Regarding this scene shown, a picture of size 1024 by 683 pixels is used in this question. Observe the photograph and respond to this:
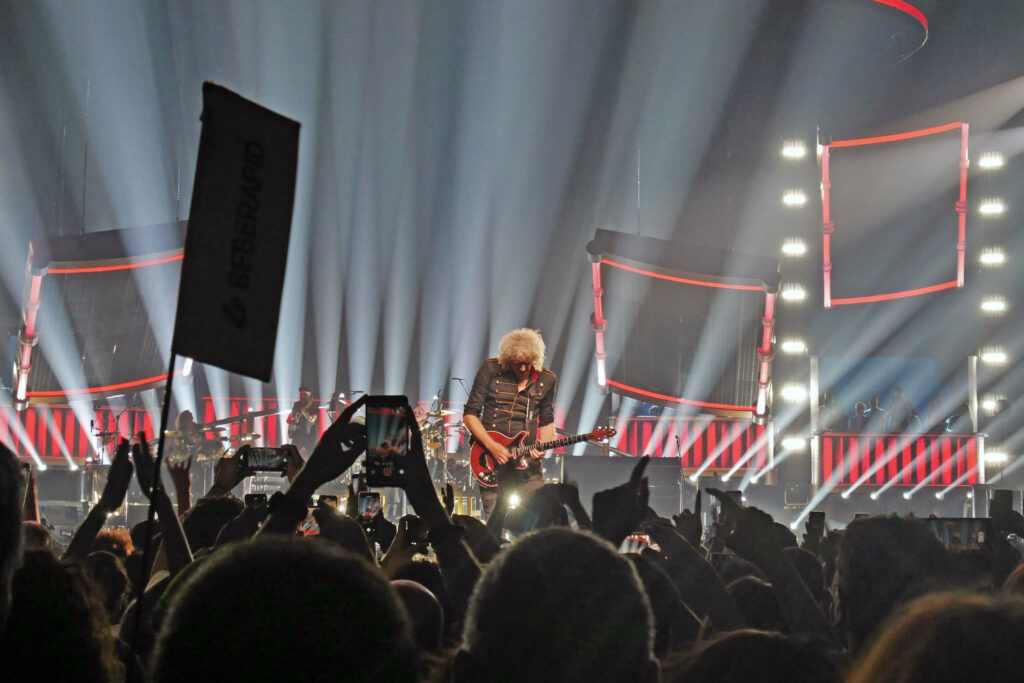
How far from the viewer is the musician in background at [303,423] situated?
14.3m

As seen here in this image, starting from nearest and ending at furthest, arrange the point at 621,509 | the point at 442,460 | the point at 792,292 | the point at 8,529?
the point at 8,529 < the point at 621,509 < the point at 442,460 < the point at 792,292

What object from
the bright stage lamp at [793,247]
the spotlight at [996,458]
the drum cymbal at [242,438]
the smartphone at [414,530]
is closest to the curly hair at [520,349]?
the smartphone at [414,530]

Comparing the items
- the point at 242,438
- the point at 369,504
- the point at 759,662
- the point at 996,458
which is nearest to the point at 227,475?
the point at 369,504

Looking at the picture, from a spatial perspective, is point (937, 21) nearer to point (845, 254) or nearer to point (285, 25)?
point (845, 254)

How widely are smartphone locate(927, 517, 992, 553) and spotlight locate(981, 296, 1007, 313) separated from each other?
17.3 meters

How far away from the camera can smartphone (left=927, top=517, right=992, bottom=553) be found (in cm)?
386

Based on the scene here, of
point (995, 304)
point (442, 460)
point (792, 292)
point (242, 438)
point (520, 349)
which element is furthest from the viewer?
point (995, 304)

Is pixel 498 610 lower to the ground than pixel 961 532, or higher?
higher

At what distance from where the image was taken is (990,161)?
18938 mm

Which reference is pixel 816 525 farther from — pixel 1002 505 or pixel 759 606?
pixel 759 606

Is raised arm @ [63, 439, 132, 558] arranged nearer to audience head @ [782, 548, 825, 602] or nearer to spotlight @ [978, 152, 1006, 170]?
audience head @ [782, 548, 825, 602]

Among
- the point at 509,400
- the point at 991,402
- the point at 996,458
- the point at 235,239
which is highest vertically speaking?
the point at 991,402

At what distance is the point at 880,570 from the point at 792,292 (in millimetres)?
14008

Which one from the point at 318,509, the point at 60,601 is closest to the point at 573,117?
the point at 318,509
